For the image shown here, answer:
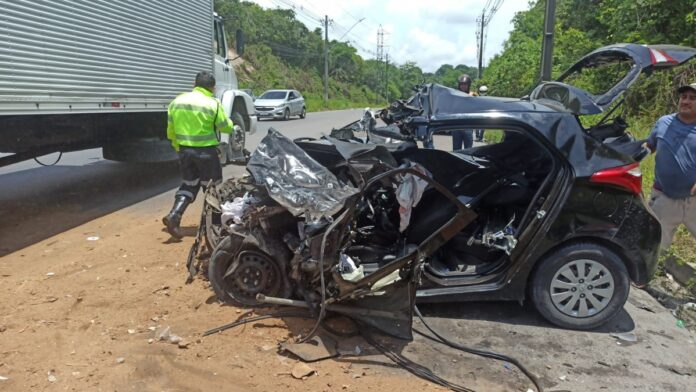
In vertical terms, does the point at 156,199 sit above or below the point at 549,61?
below

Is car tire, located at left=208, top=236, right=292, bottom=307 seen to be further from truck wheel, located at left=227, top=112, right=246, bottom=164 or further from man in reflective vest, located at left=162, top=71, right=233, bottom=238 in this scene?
truck wheel, located at left=227, top=112, right=246, bottom=164

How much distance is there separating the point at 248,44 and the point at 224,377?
1973 inches

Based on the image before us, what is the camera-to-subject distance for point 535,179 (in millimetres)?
4148

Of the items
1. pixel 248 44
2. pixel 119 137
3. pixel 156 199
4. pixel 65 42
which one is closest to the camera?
pixel 65 42

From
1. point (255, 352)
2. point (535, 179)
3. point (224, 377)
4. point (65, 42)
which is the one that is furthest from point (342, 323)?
point (65, 42)

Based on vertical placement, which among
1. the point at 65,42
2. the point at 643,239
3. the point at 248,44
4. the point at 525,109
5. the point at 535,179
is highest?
the point at 248,44

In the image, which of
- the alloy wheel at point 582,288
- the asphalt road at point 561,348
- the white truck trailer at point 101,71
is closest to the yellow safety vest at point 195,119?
the white truck trailer at point 101,71

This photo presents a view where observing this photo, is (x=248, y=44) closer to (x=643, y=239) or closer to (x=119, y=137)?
Answer: (x=119, y=137)

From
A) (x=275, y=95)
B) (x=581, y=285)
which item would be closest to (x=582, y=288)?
(x=581, y=285)

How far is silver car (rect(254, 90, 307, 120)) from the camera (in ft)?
80.4

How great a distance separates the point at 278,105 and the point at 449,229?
2189cm

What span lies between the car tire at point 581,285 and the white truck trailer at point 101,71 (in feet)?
16.4

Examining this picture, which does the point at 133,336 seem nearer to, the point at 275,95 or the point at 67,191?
the point at 67,191

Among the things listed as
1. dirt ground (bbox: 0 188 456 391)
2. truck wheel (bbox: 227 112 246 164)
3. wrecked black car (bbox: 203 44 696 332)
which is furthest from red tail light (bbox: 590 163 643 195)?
truck wheel (bbox: 227 112 246 164)
